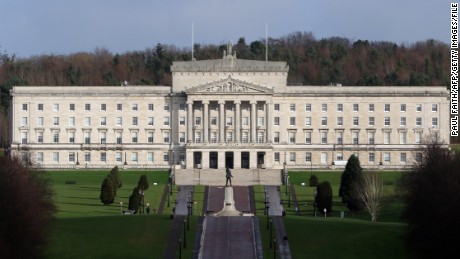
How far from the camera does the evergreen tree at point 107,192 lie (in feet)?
341

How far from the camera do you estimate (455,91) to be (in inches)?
6176

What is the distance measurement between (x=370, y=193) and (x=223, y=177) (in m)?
30.3

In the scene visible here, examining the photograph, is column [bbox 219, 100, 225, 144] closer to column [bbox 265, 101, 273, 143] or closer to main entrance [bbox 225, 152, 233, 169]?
main entrance [bbox 225, 152, 233, 169]

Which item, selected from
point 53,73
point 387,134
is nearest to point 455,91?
point 387,134

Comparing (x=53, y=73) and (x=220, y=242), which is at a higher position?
(x=53, y=73)

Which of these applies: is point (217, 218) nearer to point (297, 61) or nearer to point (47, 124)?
point (47, 124)

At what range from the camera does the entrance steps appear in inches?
4916

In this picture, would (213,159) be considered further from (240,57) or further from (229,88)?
(240,57)

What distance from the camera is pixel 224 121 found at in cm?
13838

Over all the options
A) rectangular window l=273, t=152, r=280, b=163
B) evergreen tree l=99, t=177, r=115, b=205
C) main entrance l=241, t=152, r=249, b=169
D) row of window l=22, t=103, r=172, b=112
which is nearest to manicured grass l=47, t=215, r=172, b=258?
evergreen tree l=99, t=177, r=115, b=205

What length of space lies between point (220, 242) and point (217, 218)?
910 centimetres

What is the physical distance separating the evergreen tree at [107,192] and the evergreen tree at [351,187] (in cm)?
1743

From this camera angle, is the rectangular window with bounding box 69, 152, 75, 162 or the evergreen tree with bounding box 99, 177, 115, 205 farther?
the rectangular window with bounding box 69, 152, 75, 162

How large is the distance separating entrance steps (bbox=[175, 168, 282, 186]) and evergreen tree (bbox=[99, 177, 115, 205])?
786 inches
